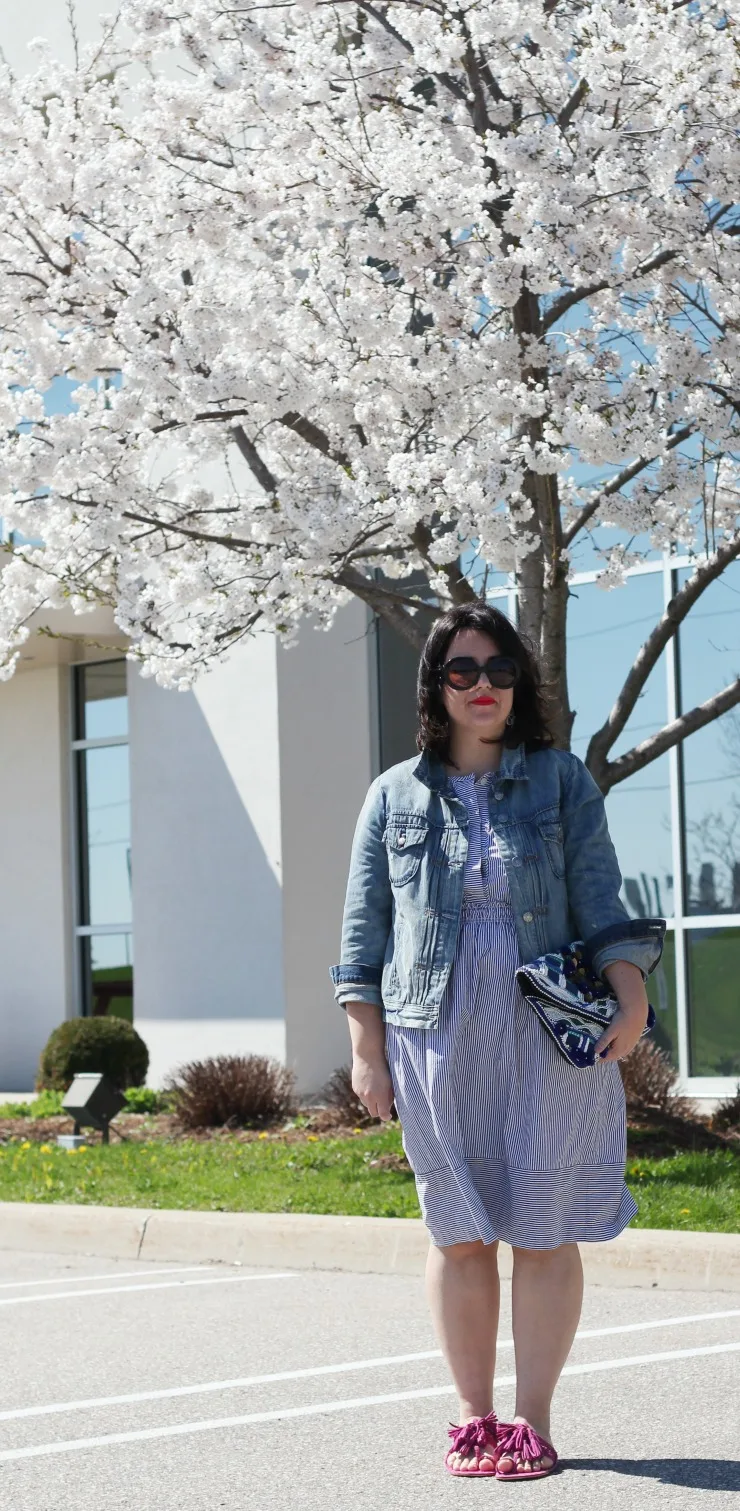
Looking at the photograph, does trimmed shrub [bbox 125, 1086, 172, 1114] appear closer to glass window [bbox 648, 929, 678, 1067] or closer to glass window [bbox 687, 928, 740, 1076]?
glass window [bbox 648, 929, 678, 1067]

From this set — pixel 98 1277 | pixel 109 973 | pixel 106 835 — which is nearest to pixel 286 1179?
pixel 98 1277

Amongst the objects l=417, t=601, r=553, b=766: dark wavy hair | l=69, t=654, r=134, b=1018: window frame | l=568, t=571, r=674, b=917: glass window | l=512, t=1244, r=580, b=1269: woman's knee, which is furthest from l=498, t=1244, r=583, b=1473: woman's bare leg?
l=69, t=654, r=134, b=1018: window frame

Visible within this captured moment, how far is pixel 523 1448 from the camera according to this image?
4043 millimetres

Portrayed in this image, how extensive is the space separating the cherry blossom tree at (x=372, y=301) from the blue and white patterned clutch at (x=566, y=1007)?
5131mm

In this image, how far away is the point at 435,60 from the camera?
9.09 m

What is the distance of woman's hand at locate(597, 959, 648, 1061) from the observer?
4082 mm

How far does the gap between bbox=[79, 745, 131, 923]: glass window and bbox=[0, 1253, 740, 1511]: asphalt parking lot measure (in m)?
11.1

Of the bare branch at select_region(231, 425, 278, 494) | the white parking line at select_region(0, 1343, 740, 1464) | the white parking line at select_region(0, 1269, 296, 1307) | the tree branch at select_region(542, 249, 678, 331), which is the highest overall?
the tree branch at select_region(542, 249, 678, 331)

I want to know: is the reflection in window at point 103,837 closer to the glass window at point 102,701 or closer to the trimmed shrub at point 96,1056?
the glass window at point 102,701

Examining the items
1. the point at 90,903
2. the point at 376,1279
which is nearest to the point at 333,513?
the point at 376,1279

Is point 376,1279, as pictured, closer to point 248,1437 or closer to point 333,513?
point 248,1437

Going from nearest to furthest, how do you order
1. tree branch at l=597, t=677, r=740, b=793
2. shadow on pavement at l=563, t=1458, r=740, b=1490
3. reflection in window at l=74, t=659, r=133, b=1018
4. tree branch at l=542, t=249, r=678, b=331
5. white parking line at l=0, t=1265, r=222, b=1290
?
A: shadow on pavement at l=563, t=1458, r=740, b=1490 < white parking line at l=0, t=1265, r=222, b=1290 < tree branch at l=542, t=249, r=678, b=331 < tree branch at l=597, t=677, r=740, b=793 < reflection in window at l=74, t=659, r=133, b=1018

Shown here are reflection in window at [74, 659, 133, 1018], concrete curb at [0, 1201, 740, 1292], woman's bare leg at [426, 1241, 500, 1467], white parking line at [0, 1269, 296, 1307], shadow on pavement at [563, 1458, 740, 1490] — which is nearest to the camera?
shadow on pavement at [563, 1458, 740, 1490]

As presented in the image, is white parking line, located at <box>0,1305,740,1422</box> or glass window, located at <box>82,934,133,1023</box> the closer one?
white parking line, located at <box>0,1305,740,1422</box>
